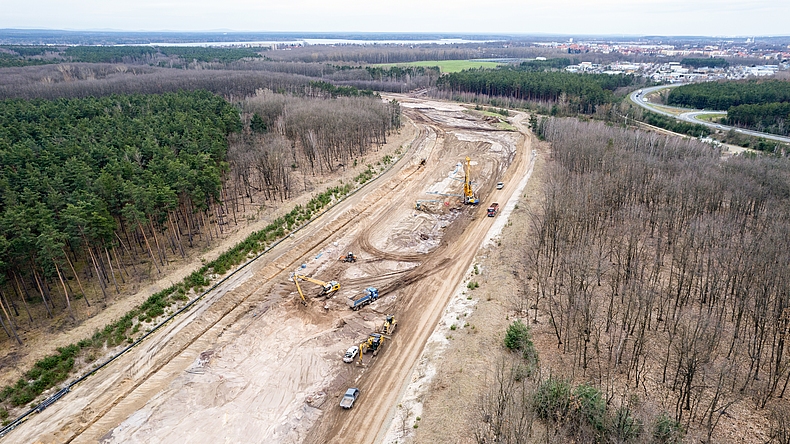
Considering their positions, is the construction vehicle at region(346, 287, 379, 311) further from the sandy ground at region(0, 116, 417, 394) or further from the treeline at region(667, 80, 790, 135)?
the treeline at region(667, 80, 790, 135)

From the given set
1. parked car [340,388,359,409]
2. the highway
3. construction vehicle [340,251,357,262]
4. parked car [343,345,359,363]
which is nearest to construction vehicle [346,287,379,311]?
parked car [343,345,359,363]

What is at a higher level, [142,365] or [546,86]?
[546,86]

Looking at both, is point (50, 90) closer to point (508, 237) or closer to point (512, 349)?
point (508, 237)

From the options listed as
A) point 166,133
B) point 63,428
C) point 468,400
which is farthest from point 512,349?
point 166,133

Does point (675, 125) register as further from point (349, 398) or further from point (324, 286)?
point (349, 398)

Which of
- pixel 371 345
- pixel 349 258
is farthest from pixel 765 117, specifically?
pixel 371 345

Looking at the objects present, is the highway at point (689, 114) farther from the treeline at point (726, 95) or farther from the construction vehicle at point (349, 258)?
the construction vehicle at point (349, 258)
